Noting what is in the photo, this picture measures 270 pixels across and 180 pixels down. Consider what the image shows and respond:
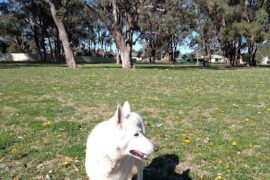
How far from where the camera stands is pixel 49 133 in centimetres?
741

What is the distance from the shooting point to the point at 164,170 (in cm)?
586

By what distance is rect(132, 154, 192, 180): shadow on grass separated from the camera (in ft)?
18.5

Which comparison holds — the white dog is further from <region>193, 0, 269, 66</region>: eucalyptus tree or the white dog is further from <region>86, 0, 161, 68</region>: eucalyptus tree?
<region>193, 0, 269, 66</region>: eucalyptus tree

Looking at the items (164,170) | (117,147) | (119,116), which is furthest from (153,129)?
(119,116)

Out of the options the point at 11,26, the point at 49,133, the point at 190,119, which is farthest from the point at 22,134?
the point at 11,26

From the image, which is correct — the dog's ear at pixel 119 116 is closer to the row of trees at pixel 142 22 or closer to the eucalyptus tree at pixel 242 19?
the row of trees at pixel 142 22

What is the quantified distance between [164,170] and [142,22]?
37974 millimetres

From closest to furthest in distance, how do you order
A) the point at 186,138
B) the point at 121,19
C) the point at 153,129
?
the point at 186,138, the point at 153,129, the point at 121,19

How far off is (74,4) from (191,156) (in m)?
27.6

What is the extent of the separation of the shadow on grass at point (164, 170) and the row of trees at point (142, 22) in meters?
24.9

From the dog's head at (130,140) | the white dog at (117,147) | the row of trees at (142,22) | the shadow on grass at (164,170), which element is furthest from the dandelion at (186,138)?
the row of trees at (142,22)

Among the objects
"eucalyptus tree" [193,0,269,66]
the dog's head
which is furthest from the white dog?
"eucalyptus tree" [193,0,269,66]

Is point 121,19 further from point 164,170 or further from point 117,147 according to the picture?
point 117,147

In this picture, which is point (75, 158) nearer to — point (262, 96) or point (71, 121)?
point (71, 121)
